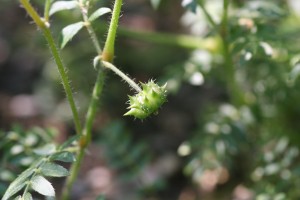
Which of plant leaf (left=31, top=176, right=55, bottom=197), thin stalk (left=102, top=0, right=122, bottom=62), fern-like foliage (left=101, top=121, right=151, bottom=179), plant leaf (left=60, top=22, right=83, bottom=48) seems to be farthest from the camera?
fern-like foliage (left=101, top=121, right=151, bottom=179)

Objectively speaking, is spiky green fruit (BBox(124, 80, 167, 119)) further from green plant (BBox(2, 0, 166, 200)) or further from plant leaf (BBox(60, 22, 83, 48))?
plant leaf (BBox(60, 22, 83, 48))

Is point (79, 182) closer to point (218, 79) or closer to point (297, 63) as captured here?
point (218, 79)

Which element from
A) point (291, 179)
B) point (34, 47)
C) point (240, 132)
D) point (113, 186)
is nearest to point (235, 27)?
point (240, 132)

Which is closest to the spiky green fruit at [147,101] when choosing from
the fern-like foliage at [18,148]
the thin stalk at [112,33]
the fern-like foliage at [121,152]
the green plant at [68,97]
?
the green plant at [68,97]

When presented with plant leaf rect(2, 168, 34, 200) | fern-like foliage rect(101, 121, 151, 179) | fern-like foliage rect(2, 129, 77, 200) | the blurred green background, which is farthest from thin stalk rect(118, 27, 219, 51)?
plant leaf rect(2, 168, 34, 200)

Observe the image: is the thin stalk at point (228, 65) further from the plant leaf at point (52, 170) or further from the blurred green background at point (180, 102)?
the plant leaf at point (52, 170)
